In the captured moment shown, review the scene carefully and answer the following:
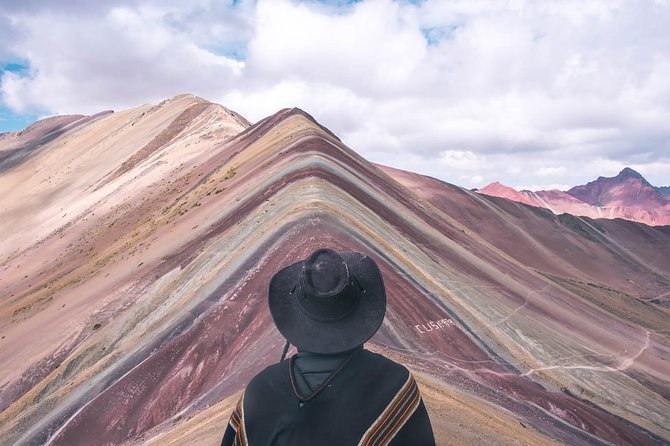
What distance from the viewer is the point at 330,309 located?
10.2 ft

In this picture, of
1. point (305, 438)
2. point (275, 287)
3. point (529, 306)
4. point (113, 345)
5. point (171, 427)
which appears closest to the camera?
point (305, 438)

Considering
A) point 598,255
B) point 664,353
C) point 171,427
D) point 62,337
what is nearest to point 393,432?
point 171,427

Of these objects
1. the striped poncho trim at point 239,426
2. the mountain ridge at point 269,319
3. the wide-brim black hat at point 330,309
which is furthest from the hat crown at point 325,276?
the mountain ridge at point 269,319

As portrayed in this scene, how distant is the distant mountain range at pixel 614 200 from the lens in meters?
174

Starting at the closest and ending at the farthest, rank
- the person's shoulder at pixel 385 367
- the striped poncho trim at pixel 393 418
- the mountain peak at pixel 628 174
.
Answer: the striped poncho trim at pixel 393 418, the person's shoulder at pixel 385 367, the mountain peak at pixel 628 174

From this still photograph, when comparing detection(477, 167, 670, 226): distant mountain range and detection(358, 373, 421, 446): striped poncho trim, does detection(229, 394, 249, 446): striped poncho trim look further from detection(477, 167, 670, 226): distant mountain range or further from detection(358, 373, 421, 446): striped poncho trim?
detection(477, 167, 670, 226): distant mountain range

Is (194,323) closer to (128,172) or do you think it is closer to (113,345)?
(113,345)

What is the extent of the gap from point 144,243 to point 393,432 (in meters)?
28.9

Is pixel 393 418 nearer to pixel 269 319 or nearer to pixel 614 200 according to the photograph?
pixel 269 319

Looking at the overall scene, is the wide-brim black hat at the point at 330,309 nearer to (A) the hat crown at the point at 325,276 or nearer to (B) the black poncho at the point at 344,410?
(A) the hat crown at the point at 325,276

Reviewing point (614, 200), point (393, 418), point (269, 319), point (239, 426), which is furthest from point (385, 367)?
point (614, 200)

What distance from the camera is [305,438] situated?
Result: 286cm

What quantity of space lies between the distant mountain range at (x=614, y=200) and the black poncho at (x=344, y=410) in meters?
167

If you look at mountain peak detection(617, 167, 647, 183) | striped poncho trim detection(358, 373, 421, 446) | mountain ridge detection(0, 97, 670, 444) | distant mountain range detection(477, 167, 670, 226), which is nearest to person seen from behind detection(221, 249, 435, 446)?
striped poncho trim detection(358, 373, 421, 446)
